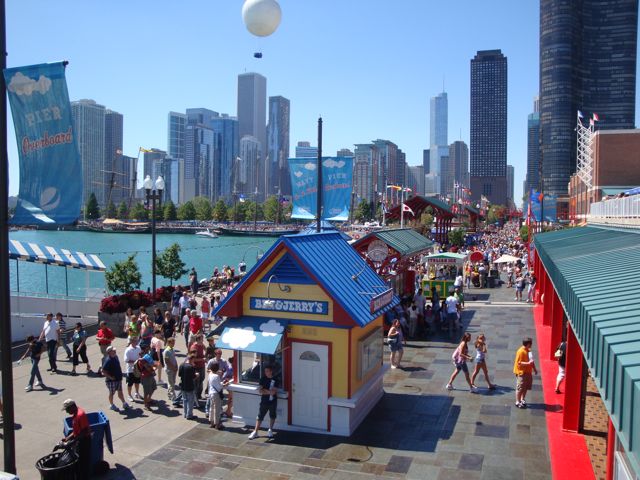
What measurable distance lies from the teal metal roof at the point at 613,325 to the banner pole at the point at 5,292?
6867 millimetres

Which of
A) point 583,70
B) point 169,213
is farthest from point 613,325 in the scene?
point 583,70

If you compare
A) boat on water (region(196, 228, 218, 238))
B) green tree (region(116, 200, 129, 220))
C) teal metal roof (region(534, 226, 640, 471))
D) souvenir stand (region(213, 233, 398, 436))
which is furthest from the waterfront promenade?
green tree (region(116, 200, 129, 220))

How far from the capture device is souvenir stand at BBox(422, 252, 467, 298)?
1134 inches

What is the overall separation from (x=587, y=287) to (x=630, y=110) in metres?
194

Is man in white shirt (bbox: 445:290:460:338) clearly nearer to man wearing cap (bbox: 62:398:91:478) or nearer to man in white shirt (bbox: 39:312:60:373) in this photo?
man in white shirt (bbox: 39:312:60:373)

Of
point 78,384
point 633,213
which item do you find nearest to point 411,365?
point 633,213

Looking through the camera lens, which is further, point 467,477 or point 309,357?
point 309,357

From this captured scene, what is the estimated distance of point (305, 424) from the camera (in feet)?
40.1

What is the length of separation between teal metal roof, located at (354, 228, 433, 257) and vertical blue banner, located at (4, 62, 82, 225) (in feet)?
56.3

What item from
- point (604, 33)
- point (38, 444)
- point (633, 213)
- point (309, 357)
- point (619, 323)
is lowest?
point (38, 444)

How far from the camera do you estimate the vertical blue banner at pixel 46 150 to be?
7.63 meters

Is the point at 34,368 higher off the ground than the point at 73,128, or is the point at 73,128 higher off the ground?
the point at 73,128

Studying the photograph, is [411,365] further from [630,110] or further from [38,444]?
[630,110]

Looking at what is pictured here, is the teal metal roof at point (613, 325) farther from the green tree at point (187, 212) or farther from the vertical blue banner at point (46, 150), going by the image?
the green tree at point (187, 212)
